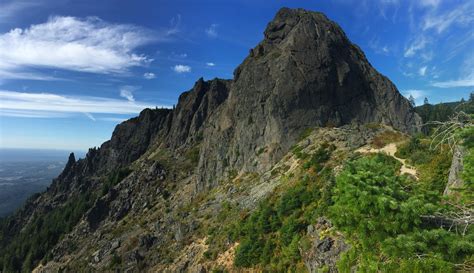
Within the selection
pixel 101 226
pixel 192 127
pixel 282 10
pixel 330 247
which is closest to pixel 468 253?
pixel 330 247

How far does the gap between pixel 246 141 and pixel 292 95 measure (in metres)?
Result: 11.1

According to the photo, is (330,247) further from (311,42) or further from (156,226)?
(311,42)

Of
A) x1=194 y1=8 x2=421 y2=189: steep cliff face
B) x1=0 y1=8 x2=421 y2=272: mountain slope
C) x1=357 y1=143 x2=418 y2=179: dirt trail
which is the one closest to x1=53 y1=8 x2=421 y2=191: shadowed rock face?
x1=194 y1=8 x2=421 y2=189: steep cliff face

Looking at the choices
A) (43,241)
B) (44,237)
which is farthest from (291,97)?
(44,237)

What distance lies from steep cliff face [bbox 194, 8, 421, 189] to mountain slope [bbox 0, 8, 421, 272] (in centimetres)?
18

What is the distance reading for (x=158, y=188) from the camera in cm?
7869

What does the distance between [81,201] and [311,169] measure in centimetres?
8900

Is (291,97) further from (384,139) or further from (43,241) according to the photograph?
(43,241)

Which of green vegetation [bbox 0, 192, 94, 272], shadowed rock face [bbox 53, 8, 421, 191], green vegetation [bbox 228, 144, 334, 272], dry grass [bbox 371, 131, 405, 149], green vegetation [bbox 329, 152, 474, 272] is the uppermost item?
shadowed rock face [bbox 53, 8, 421, 191]

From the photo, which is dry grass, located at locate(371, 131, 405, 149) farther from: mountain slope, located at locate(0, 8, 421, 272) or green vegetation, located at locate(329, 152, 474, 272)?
green vegetation, located at locate(329, 152, 474, 272)

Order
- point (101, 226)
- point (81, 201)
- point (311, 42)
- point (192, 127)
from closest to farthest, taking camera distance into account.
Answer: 1. point (311, 42)
2. point (101, 226)
3. point (81, 201)
4. point (192, 127)

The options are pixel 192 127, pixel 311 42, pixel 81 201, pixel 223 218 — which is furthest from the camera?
pixel 192 127

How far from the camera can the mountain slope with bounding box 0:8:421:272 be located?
50.9 m

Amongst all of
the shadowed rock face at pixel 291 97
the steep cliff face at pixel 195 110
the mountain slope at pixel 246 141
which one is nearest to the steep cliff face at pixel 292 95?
the shadowed rock face at pixel 291 97
